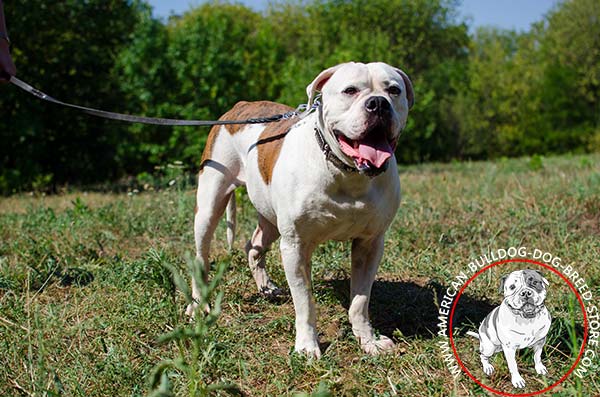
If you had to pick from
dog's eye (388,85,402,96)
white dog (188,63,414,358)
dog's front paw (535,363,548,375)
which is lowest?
dog's front paw (535,363,548,375)

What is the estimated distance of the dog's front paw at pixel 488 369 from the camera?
275 cm

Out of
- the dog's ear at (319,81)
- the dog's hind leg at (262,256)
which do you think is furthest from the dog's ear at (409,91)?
the dog's hind leg at (262,256)

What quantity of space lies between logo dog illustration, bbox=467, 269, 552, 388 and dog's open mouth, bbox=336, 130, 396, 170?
95 cm

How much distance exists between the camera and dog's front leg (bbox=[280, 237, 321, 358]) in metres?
3.12

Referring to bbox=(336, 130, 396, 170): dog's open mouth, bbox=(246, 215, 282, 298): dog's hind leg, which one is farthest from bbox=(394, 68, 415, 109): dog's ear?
bbox=(246, 215, 282, 298): dog's hind leg

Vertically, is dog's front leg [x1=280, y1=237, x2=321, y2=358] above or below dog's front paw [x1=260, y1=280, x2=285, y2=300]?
above

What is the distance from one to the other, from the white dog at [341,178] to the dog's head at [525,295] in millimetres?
682

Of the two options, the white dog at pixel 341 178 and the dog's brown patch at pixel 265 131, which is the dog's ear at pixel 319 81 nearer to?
the white dog at pixel 341 178

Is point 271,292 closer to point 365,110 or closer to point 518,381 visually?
point 365,110

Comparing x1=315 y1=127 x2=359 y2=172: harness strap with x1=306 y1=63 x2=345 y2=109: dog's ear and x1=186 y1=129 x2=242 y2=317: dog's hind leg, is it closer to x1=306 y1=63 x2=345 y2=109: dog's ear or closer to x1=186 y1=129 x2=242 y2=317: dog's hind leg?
x1=306 y1=63 x2=345 y2=109: dog's ear

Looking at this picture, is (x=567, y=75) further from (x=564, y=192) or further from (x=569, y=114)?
(x=564, y=192)

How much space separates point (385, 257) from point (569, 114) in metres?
27.2

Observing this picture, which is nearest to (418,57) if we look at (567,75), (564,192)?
(567,75)

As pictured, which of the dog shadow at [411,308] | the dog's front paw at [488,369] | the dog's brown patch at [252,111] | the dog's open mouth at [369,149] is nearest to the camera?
the dog's front paw at [488,369]
